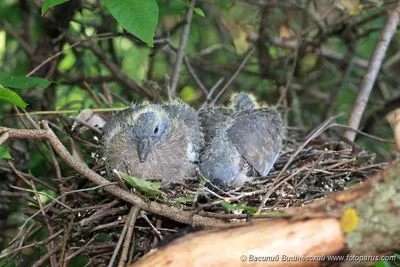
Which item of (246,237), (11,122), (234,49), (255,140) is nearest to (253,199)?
(255,140)

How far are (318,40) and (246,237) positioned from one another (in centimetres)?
245

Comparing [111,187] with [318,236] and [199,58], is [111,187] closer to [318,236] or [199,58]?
[318,236]

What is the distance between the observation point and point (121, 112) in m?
2.62

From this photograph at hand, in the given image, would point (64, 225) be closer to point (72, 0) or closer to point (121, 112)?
point (121, 112)

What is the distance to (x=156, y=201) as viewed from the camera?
2.01 metres

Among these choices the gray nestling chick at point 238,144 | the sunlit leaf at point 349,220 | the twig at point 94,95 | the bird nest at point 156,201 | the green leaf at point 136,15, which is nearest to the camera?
the sunlit leaf at point 349,220

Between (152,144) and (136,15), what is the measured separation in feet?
2.63

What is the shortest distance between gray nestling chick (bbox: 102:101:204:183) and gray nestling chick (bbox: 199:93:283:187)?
9cm

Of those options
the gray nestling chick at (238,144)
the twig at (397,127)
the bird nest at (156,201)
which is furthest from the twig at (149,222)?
the twig at (397,127)

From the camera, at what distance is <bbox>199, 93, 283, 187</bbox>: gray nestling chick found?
2.43 meters

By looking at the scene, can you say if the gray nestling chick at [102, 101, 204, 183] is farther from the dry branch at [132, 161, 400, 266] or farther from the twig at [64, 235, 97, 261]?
the dry branch at [132, 161, 400, 266]

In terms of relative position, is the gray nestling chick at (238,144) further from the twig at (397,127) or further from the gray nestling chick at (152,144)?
the twig at (397,127)

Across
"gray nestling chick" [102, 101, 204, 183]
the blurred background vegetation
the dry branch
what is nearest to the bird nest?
"gray nestling chick" [102, 101, 204, 183]

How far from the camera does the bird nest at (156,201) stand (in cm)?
199
